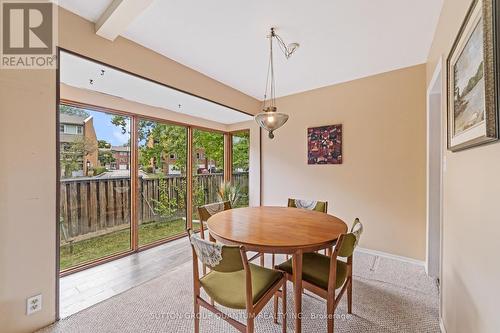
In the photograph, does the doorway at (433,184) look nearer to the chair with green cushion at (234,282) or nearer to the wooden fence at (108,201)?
the chair with green cushion at (234,282)

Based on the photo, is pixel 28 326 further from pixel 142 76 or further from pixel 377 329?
pixel 377 329

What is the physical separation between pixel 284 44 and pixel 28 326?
331 cm

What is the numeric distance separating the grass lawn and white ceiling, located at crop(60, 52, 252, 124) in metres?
1.92

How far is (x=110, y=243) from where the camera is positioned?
3.02m

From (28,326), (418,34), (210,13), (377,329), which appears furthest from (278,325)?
(418,34)

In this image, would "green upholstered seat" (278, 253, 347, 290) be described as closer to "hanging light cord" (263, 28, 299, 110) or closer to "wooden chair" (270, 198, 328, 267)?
"wooden chair" (270, 198, 328, 267)

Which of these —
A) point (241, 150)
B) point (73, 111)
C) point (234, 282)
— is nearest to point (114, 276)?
point (234, 282)

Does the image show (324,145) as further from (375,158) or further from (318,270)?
(318,270)

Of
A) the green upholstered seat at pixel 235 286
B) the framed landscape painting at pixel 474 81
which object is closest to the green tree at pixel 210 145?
the green upholstered seat at pixel 235 286

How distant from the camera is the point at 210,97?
318cm

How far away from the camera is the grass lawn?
2.63 m

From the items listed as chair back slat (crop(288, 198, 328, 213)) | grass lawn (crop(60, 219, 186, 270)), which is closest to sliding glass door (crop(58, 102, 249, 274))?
grass lawn (crop(60, 219, 186, 270))

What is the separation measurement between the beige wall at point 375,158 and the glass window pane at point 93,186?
272 centimetres

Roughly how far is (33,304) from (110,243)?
55.6 inches
